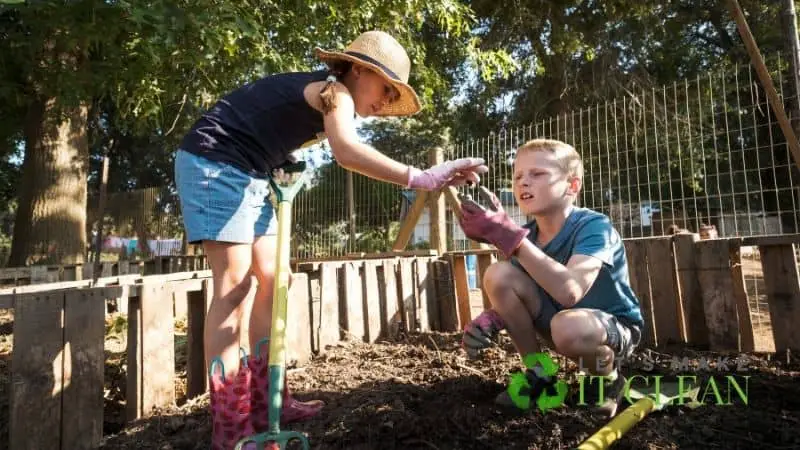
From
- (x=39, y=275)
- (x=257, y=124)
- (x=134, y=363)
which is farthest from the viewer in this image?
(x=39, y=275)

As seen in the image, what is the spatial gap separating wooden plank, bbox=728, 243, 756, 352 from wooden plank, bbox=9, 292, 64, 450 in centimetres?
330

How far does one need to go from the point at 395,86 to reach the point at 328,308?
1.78 m

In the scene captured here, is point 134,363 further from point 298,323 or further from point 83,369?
point 298,323

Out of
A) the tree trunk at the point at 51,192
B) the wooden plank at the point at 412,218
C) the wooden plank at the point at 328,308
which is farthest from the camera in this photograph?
the tree trunk at the point at 51,192

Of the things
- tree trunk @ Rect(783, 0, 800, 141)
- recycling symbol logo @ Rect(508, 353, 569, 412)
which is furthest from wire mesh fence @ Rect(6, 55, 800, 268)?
recycling symbol logo @ Rect(508, 353, 569, 412)

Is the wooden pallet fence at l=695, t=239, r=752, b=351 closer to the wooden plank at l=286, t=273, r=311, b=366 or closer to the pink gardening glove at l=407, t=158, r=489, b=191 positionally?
the pink gardening glove at l=407, t=158, r=489, b=191

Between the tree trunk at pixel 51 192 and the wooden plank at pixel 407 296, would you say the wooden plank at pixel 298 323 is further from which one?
the tree trunk at pixel 51 192

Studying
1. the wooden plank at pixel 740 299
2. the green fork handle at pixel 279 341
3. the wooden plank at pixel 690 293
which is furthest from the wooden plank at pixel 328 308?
the wooden plank at pixel 740 299

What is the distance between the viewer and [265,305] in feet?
6.82

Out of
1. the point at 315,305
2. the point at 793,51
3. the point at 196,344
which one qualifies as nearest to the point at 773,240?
the point at 793,51

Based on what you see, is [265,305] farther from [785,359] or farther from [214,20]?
[214,20]

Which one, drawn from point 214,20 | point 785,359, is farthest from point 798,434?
point 214,20

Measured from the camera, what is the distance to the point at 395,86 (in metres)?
2.00

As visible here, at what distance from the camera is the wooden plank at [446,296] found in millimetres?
4176
